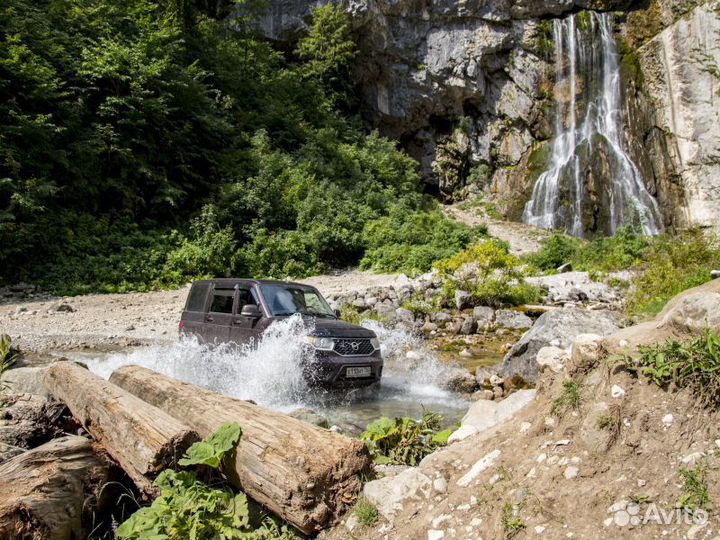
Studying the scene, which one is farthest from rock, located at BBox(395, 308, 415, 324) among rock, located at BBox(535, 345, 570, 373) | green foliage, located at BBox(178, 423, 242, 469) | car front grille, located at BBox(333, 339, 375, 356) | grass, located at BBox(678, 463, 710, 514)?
grass, located at BBox(678, 463, 710, 514)

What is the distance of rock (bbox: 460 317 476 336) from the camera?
38.5 feet

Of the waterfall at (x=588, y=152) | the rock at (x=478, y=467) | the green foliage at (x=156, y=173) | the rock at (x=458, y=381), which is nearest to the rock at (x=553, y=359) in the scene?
the rock at (x=478, y=467)

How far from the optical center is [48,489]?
3143 millimetres

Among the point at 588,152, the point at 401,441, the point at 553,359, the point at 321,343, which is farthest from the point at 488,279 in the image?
the point at 588,152

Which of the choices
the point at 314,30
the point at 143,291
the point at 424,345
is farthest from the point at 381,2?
the point at 424,345

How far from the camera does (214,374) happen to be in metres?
7.57

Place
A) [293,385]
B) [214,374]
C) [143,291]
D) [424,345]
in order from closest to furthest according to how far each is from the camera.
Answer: [293,385], [214,374], [424,345], [143,291]

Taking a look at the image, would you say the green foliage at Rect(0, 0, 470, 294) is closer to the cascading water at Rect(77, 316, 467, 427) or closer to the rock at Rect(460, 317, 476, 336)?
the rock at Rect(460, 317, 476, 336)

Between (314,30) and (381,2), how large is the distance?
478cm

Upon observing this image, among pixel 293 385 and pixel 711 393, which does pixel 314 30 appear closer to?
pixel 293 385

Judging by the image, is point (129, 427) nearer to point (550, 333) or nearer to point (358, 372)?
point (358, 372)

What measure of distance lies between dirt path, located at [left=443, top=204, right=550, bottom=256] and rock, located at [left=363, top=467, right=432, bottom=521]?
1934cm

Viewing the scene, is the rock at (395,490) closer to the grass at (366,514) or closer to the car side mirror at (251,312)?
the grass at (366,514)

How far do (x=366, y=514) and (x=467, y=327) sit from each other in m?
9.20
